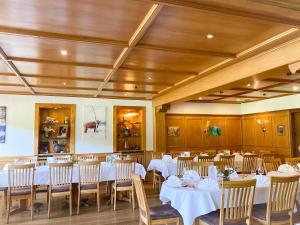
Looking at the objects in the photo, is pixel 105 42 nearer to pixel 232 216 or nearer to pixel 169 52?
pixel 169 52

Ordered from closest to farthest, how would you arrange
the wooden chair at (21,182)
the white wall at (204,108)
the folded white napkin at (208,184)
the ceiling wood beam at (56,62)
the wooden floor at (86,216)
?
1. the folded white napkin at (208,184)
2. the ceiling wood beam at (56,62)
3. the wooden floor at (86,216)
4. the wooden chair at (21,182)
5. the white wall at (204,108)

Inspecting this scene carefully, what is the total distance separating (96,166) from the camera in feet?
16.3

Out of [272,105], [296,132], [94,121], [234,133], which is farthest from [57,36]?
[234,133]

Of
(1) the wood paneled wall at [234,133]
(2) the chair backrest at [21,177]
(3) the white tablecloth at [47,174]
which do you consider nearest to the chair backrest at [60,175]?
(3) the white tablecloth at [47,174]

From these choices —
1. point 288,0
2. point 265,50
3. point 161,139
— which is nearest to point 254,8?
point 288,0

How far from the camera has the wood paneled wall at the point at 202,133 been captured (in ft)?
29.8

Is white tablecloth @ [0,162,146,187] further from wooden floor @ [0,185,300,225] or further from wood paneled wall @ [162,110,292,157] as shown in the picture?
wood paneled wall @ [162,110,292,157]

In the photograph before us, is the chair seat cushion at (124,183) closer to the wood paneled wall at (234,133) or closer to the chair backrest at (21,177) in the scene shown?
the chair backrest at (21,177)

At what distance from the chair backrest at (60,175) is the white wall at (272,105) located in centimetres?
709

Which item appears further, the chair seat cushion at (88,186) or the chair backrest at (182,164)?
the chair backrest at (182,164)

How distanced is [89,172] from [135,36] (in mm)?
2982

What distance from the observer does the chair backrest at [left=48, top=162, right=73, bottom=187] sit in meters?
4.70

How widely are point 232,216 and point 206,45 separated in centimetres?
234

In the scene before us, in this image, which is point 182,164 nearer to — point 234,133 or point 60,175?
point 60,175
